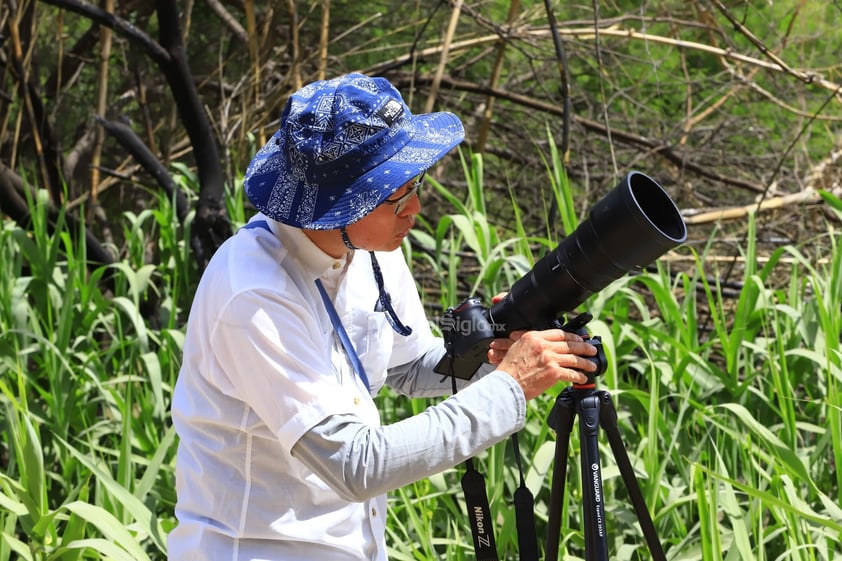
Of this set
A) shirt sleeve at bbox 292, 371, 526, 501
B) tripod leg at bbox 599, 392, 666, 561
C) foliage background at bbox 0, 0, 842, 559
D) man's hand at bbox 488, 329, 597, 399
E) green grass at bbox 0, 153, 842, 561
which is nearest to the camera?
shirt sleeve at bbox 292, 371, 526, 501

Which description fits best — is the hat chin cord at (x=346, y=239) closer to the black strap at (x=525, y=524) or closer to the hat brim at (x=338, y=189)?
the hat brim at (x=338, y=189)

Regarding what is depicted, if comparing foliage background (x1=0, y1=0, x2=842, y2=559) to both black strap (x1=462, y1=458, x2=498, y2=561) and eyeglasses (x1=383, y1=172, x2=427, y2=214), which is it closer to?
black strap (x1=462, y1=458, x2=498, y2=561)

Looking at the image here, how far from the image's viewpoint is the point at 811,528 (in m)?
1.99

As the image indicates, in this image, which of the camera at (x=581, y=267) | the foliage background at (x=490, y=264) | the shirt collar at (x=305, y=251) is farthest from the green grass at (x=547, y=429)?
the shirt collar at (x=305, y=251)

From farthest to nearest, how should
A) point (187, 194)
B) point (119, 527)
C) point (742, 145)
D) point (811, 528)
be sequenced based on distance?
point (742, 145)
point (187, 194)
point (811, 528)
point (119, 527)

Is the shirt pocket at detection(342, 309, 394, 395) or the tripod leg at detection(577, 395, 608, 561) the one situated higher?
the shirt pocket at detection(342, 309, 394, 395)

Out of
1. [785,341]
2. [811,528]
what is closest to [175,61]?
[785,341]

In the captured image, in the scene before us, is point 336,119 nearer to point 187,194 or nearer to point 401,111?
point 401,111

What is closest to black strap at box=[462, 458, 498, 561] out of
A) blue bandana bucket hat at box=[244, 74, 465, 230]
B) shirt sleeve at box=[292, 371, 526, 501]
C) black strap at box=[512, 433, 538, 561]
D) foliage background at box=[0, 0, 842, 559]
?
black strap at box=[512, 433, 538, 561]

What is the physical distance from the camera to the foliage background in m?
2.06

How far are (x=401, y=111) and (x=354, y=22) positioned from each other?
10.6 ft

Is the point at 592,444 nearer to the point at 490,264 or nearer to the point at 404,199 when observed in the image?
the point at 404,199

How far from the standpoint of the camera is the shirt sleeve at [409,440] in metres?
1.30

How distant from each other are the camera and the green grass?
47 cm
